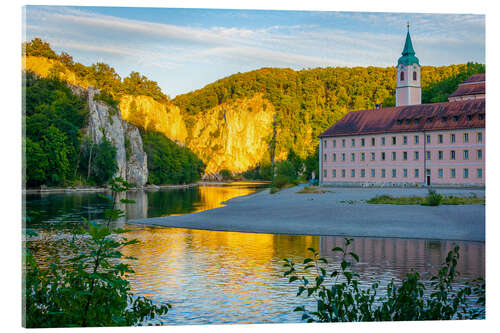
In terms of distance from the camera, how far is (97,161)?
51531mm

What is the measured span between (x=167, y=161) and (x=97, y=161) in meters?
24.3

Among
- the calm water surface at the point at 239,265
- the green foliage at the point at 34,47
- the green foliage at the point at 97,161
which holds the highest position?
the green foliage at the point at 34,47

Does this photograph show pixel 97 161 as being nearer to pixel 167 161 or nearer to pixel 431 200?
pixel 167 161

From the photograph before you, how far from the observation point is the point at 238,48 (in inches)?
390

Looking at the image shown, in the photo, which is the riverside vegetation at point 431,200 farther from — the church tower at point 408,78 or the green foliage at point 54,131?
the green foliage at point 54,131

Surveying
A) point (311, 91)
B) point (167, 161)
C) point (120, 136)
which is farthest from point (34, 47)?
point (167, 161)

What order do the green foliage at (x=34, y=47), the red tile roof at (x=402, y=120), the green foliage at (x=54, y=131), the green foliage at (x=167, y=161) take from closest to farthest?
the green foliage at (x=34, y=47), the red tile roof at (x=402, y=120), the green foliage at (x=54, y=131), the green foliage at (x=167, y=161)

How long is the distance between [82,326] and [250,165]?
218 feet

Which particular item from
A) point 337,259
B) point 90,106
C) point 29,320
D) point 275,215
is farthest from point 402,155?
point 90,106

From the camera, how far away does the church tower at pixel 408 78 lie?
10.7 meters

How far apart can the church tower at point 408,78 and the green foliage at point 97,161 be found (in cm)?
2960

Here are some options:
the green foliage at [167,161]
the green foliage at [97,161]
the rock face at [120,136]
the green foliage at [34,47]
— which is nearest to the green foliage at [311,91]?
the green foliage at [34,47]

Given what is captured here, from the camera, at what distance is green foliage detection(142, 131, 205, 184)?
74688 mm

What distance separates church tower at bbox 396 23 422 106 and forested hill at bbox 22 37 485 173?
0.47 meters
